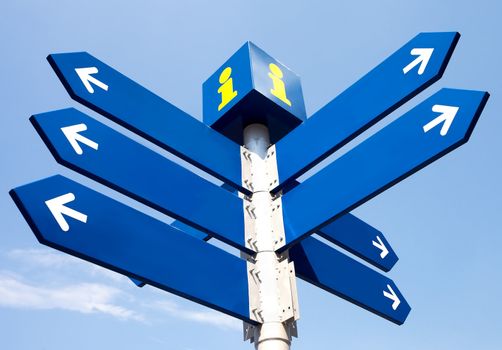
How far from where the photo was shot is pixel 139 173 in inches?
114

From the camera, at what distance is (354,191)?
9.38 ft

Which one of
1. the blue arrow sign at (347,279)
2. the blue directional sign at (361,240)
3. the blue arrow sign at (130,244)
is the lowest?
the blue arrow sign at (130,244)

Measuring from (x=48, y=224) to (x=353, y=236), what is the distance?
2116 mm

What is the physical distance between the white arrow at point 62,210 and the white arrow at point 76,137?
247 millimetres

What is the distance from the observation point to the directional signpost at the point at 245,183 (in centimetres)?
257

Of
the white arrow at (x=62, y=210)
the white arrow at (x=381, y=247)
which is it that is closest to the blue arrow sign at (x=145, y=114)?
the white arrow at (x=62, y=210)

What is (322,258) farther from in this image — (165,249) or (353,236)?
(165,249)

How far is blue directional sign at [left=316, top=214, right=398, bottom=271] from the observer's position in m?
3.67

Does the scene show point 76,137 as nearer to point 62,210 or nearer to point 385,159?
point 62,210

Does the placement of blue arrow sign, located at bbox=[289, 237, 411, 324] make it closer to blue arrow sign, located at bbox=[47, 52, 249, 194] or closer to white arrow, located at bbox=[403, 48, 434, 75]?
blue arrow sign, located at bbox=[47, 52, 249, 194]

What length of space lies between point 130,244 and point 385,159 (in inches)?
51.9

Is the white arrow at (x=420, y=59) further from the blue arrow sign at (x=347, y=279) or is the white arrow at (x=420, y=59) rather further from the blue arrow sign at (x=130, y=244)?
the blue arrow sign at (x=130, y=244)

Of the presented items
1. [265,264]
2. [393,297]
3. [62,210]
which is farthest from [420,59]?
[62,210]

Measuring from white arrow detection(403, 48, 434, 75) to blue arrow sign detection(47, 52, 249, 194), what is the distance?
1181mm
